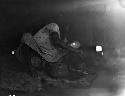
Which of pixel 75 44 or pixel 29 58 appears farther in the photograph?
pixel 75 44

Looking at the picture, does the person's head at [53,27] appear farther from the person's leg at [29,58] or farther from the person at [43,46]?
the person's leg at [29,58]

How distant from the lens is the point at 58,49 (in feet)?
10.9

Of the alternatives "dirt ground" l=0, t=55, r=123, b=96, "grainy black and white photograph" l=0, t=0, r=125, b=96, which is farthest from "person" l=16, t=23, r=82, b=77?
"dirt ground" l=0, t=55, r=123, b=96

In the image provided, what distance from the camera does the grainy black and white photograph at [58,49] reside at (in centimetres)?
316

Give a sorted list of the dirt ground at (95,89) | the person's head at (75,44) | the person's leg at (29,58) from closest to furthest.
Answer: the dirt ground at (95,89) < the person's leg at (29,58) < the person's head at (75,44)

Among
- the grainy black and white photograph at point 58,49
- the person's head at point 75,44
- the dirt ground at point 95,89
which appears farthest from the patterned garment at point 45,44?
the dirt ground at point 95,89

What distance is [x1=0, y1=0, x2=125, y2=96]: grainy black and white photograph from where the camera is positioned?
3.16 m

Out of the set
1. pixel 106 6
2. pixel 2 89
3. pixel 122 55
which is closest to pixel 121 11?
pixel 106 6

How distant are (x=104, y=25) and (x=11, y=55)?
4.81 ft

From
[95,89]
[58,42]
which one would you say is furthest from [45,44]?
[95,89]

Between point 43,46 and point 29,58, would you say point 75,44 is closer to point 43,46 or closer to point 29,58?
point 43,46

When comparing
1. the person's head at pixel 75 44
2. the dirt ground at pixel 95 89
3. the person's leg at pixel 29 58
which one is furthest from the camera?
the person's head at pixel 75 44

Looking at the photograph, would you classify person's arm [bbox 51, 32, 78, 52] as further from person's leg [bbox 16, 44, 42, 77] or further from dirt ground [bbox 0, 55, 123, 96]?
dirt ground [bbox 0, 55, 123, 96]

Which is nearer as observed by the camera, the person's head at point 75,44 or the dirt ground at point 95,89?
the dirt ground at point 95,89
